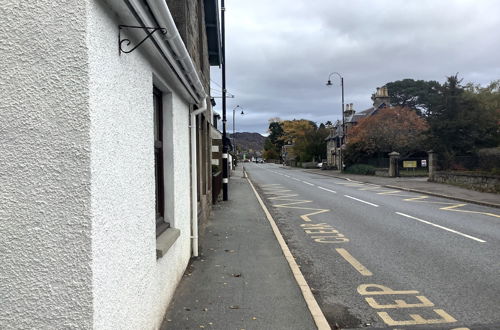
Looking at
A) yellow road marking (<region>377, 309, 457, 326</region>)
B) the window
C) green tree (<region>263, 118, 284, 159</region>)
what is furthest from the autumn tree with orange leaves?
green tree (<region>263, 118, 284, 159</region>)

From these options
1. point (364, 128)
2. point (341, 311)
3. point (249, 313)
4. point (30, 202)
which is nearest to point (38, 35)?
point (30, 202)

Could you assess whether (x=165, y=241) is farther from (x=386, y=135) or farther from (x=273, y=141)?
(x=273, y=141)

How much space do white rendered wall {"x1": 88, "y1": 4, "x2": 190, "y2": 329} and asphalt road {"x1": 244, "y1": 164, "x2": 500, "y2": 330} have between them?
2.35 metres

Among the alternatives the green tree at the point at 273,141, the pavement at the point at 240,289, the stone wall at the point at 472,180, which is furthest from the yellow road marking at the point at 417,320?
the green tree at the point at 273,141

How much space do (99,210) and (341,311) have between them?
3.60 meters

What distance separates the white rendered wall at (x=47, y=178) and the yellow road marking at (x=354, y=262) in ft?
17.3

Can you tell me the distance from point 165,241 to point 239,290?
1.63 meters

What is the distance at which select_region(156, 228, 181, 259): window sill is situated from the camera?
4102 millimetres

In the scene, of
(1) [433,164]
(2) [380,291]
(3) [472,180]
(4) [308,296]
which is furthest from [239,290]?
(1) [433,164]

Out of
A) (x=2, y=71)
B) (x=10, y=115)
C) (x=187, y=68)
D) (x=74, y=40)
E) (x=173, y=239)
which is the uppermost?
(x=187, y=68)

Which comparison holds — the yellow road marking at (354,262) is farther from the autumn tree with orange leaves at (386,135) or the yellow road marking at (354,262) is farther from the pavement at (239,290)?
the autumn tree with orange leaves at (386,135)

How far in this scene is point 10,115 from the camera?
228cm

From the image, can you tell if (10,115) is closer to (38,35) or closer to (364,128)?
(38,35)

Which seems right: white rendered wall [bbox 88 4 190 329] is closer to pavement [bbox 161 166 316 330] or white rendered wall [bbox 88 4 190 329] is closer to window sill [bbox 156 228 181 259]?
window sill [bbox 156 228 181 259]
